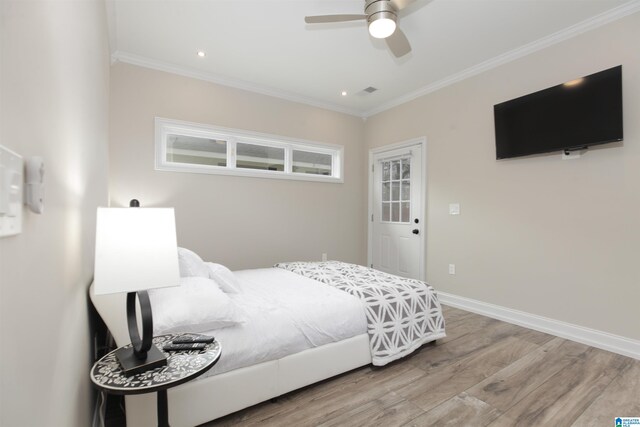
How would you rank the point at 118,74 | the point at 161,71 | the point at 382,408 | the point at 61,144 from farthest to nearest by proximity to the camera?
1. the point at 161,71
2. the point at 118,74
3. the point at 382,408
4. the point at 61,144

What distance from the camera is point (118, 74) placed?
11.2 feet

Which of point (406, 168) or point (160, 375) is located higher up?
point (406, 168)

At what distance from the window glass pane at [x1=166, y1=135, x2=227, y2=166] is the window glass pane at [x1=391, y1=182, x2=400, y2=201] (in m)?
2.54

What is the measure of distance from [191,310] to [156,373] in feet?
1.62

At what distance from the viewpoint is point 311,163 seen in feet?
16.0

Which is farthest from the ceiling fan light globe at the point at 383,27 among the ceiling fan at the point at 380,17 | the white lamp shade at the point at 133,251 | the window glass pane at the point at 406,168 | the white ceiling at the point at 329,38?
the window glass pane at the point at 406,168

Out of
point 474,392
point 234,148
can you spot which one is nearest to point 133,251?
point 474,392

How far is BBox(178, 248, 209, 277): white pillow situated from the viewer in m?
2.15

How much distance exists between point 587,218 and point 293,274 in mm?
2824

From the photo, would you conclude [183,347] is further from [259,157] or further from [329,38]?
[259,157]

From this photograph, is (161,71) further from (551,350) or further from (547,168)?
(551,350)

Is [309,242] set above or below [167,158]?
below

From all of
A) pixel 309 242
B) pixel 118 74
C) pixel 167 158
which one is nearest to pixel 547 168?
pixel 309 242
